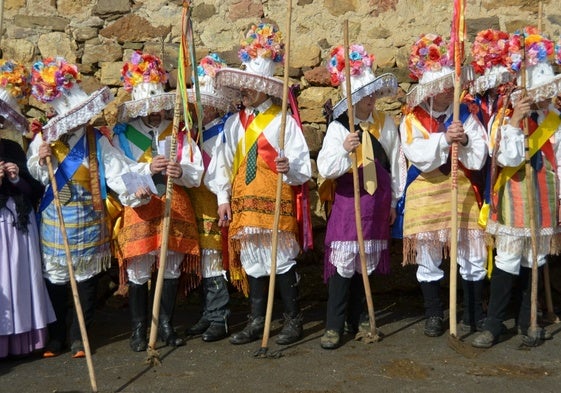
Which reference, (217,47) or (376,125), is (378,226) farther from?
(217,47)

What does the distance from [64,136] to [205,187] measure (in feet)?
3.29

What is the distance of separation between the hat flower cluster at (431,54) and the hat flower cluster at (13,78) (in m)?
2.56

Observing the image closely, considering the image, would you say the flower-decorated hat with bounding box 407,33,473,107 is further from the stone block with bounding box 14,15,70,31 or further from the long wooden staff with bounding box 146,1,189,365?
the stone block with bounding box 14,15,70,31

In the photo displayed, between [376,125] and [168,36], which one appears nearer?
[376,125]

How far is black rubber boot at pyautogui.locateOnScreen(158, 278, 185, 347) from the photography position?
4996mm

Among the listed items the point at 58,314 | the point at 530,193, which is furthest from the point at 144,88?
the point at 530,193

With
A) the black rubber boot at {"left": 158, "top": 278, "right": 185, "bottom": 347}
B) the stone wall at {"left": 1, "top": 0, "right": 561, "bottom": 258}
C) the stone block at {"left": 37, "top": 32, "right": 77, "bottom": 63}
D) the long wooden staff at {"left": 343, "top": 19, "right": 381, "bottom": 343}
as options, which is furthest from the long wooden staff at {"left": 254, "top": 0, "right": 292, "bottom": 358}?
the stone block at {"left": 37, "top": 32, "right": 77, "bottom": 63}

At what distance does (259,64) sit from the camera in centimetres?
499

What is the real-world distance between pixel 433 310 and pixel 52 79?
2.91 meters

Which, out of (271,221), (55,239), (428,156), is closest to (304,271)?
(271,221)

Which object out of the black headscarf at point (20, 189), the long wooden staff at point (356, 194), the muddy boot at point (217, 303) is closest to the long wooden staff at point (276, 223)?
the long wooden staff at point (356, 194)

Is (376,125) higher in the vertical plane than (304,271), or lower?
higher

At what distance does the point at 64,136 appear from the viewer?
484 centimetres

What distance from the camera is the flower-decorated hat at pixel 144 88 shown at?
4.96m
